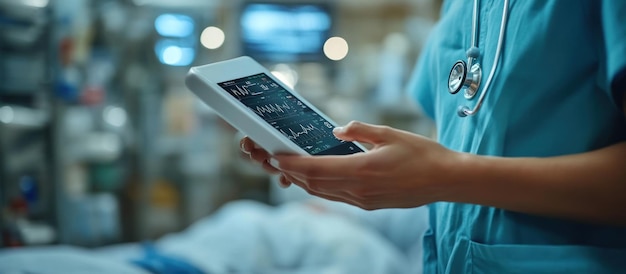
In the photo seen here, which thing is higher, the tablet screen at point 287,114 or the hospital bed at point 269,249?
the tablet screen at point 287,114

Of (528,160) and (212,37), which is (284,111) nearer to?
(528,160)

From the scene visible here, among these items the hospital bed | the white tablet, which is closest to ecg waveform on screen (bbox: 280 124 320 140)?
the white tablet

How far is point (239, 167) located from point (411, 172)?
12.2 feet

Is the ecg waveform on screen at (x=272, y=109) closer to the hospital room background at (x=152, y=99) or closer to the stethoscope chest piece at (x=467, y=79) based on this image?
the stethoscope chest piece at (x=467, y=79)

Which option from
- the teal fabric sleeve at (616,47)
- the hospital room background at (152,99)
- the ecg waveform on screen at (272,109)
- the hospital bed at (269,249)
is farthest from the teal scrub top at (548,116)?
the hospital room background at (152,99)

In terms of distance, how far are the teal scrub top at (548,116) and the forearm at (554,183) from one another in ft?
0.06

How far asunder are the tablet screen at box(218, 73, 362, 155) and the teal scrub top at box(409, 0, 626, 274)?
182mm

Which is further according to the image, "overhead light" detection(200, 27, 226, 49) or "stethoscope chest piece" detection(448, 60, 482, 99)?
"overhead light" detection(200, 27, 226, 49)

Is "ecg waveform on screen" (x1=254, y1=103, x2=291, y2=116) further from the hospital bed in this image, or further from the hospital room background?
the hospital room background

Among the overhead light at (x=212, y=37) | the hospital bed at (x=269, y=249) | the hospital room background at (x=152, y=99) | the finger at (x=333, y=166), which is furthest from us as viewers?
the overhead light at (x=212, y=37)

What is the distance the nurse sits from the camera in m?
0.64

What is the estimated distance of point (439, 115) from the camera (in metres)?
0.96

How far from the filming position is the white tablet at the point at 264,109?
26.5 inches

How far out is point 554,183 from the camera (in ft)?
2.18
